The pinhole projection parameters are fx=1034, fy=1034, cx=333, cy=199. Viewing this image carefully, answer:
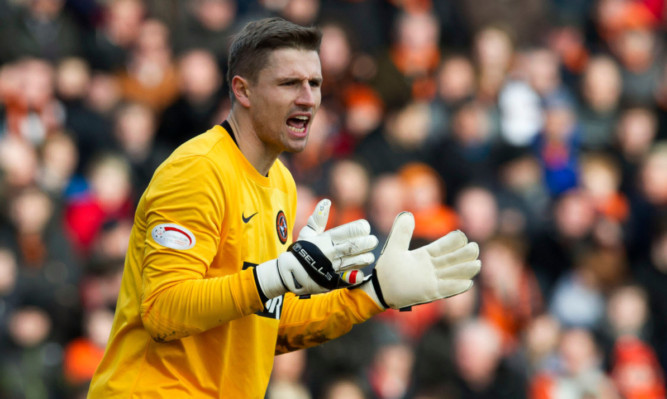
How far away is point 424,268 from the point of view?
4438 millimetres

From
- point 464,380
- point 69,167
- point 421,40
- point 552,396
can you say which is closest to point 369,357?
point 464,380

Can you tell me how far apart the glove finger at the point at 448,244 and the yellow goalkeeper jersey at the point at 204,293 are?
15.1 inches

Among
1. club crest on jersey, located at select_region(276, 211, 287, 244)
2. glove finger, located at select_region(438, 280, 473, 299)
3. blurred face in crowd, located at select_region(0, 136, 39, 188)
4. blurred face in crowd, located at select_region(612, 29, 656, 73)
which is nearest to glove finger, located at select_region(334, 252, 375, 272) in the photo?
glove finger, located at select_region(438, 280, 473, 299)

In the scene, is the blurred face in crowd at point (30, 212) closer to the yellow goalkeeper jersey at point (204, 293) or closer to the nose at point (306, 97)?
the yellow goalkeeper jersey at point (204, 293)

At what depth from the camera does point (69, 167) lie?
10.1 metres

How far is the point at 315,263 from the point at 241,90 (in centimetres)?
107

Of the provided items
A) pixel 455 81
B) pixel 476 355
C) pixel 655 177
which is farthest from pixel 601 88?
pixel 476 355

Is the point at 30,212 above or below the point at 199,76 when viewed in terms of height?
below

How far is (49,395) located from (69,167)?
2427 mm

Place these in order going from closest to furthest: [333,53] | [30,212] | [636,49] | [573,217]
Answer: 1. [30,212]
2. [573,217]
3. [333,53]
4. [636,49]

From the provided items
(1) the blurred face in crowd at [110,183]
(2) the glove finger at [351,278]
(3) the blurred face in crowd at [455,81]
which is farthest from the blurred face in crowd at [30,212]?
(2) the glove finger at [351,278]

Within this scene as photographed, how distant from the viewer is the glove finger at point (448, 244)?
14.6 feet

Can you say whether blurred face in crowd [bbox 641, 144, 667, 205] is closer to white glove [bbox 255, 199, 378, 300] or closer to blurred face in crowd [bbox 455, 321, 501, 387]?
blurred face in crowd [bbox 455, 321, 501, 387]

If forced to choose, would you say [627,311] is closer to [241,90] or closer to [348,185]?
[348,185]
